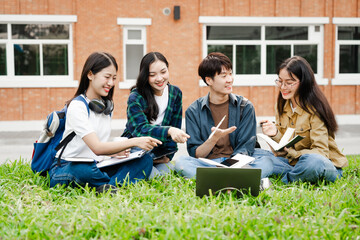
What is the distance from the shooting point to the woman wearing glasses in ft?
12.1

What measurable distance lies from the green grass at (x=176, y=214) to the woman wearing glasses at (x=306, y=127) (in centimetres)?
22

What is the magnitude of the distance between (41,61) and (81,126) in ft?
28.9

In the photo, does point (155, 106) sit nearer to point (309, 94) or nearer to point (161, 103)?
point (161, 103)

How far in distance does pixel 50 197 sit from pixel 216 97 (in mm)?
2018

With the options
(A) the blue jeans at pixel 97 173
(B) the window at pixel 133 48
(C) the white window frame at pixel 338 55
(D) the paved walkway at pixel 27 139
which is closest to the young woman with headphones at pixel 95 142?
(A) the blue jeans at pixel 97 173

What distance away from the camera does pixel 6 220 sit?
273cm

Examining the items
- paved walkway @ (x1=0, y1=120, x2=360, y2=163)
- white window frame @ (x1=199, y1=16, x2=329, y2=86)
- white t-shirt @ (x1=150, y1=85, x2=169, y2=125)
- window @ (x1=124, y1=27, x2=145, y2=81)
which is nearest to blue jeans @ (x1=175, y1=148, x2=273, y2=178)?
white t-shirt @ (x1=150, y1=85, x2=169, y2=125)

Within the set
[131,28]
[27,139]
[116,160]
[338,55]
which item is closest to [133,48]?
[131,28]

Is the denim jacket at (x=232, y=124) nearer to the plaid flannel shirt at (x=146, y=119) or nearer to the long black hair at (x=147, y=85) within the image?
the plaid flannel shirt at (x=146, y=119)

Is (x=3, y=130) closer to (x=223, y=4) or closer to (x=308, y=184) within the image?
(x=223, y=4)

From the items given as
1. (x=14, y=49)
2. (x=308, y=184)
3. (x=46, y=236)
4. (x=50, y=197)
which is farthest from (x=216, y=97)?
(x=14, y=49)

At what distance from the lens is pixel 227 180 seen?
3068mm

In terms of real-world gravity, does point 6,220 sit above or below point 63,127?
below

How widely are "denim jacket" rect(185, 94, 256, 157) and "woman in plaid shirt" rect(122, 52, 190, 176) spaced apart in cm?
22
